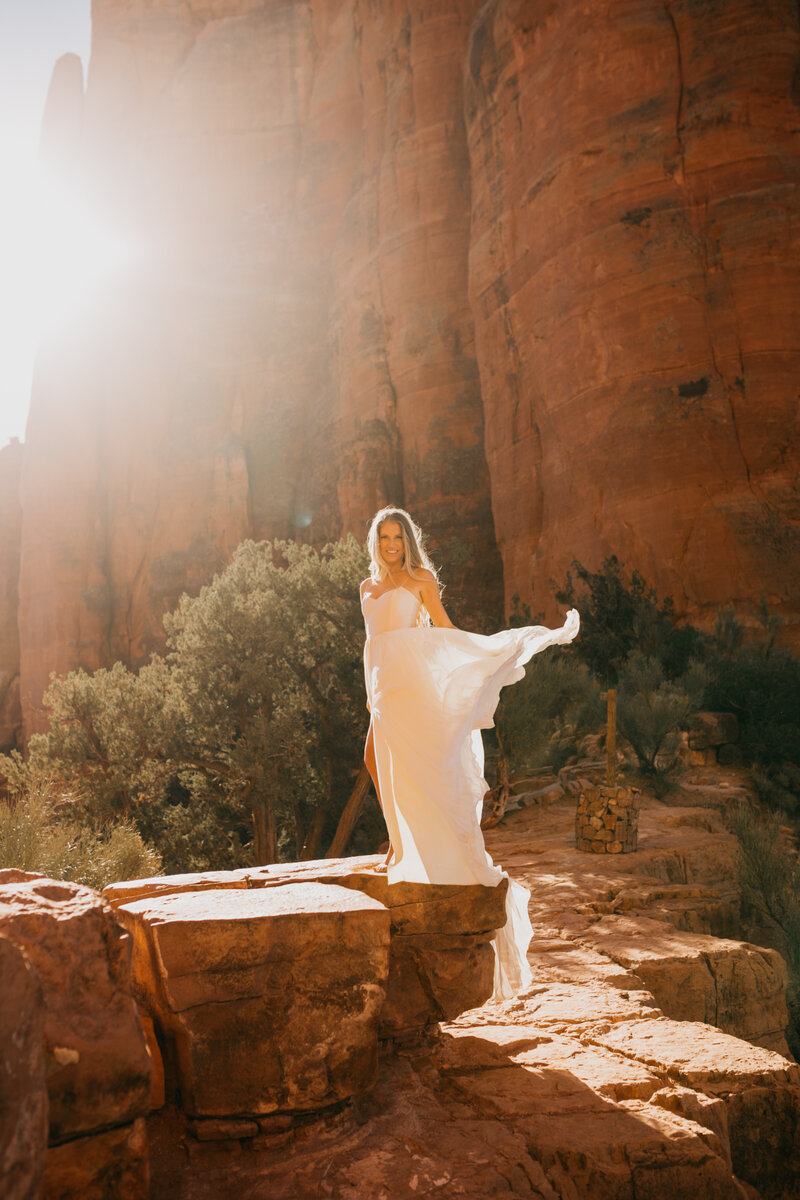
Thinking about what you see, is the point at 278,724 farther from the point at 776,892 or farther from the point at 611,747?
the point at 776,892

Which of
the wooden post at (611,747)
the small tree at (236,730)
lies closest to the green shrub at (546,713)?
the small tree at (236,730)

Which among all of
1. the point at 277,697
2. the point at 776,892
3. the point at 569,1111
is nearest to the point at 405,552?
the point at 569,1111

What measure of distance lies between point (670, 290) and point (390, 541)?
17.5 metres

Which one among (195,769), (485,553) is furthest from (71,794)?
(485,553)

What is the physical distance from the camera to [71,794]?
12461mm

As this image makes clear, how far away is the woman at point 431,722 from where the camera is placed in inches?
133

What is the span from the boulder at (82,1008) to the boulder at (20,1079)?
23cm

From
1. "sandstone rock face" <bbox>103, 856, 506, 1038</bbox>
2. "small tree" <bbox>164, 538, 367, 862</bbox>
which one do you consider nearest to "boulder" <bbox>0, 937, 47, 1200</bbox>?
"sandstone rock face" <bbox>103, 856, 506, 1038</bbox>

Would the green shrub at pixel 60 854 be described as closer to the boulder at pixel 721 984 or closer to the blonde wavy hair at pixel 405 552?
the blonde wavy hair at pixel 405 552

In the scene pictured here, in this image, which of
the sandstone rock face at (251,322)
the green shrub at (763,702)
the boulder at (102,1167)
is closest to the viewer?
the boulder at (102,1167)

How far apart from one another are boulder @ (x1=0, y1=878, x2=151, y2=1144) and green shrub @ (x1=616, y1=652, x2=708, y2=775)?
9.64 m

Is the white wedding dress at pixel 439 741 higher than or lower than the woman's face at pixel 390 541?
lower

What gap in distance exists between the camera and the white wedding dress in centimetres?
338

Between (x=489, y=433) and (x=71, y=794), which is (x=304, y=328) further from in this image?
(x=71, y=794)
